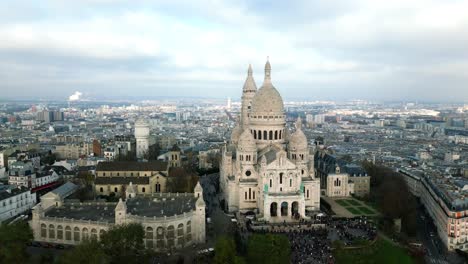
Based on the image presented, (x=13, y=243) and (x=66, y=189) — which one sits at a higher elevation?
(x=13, y=243)

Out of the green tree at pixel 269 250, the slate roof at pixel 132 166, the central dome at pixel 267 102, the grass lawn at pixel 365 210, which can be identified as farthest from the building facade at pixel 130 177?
the green tree at pixel 269 250

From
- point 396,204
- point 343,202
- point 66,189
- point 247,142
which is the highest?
point 247,142

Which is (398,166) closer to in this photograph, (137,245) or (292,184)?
(292,184)

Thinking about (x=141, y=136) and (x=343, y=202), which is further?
(x=141, y=136)

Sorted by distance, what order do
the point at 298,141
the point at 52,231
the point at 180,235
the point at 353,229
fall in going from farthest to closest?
1. the point at 298,141
2. the point at 353,229
3. the point at 52,231
4. the point at 180,235

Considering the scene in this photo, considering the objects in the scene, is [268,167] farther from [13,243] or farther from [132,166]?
[13,243]

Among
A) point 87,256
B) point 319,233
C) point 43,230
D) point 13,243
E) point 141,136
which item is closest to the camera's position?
point 87,256

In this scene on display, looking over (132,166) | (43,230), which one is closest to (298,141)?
(132,166)

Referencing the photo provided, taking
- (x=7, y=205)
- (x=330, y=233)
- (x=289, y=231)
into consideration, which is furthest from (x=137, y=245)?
(x=7, y=205)
